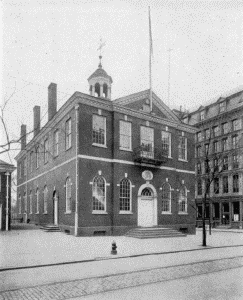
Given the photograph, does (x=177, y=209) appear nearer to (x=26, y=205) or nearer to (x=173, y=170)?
(x=173, y=170)

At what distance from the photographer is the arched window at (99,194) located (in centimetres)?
2228

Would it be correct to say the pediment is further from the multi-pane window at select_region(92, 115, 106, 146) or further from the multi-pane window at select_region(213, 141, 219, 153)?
the multi-pane window at select_region(213, 141, 219, 153)

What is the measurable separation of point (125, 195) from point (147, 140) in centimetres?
470

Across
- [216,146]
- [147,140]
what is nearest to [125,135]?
[147,140]

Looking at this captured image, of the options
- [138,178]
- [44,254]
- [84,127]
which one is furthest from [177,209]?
[44,254]

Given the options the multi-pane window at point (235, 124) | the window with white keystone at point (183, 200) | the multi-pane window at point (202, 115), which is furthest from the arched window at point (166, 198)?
the multi-pane window at point (202, 115)

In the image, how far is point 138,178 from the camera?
24469mm

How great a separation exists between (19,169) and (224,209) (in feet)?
90.1

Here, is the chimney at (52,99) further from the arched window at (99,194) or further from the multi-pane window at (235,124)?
the multi-pane window at (235,124)

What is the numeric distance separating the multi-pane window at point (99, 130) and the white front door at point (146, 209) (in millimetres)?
5113

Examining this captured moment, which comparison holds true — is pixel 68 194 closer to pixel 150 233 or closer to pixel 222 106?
pixel 150 233

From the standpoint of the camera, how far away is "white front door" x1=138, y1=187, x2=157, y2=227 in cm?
2441

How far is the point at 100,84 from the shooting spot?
26.9m

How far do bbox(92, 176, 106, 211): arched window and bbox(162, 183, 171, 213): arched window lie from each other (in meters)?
5.70
